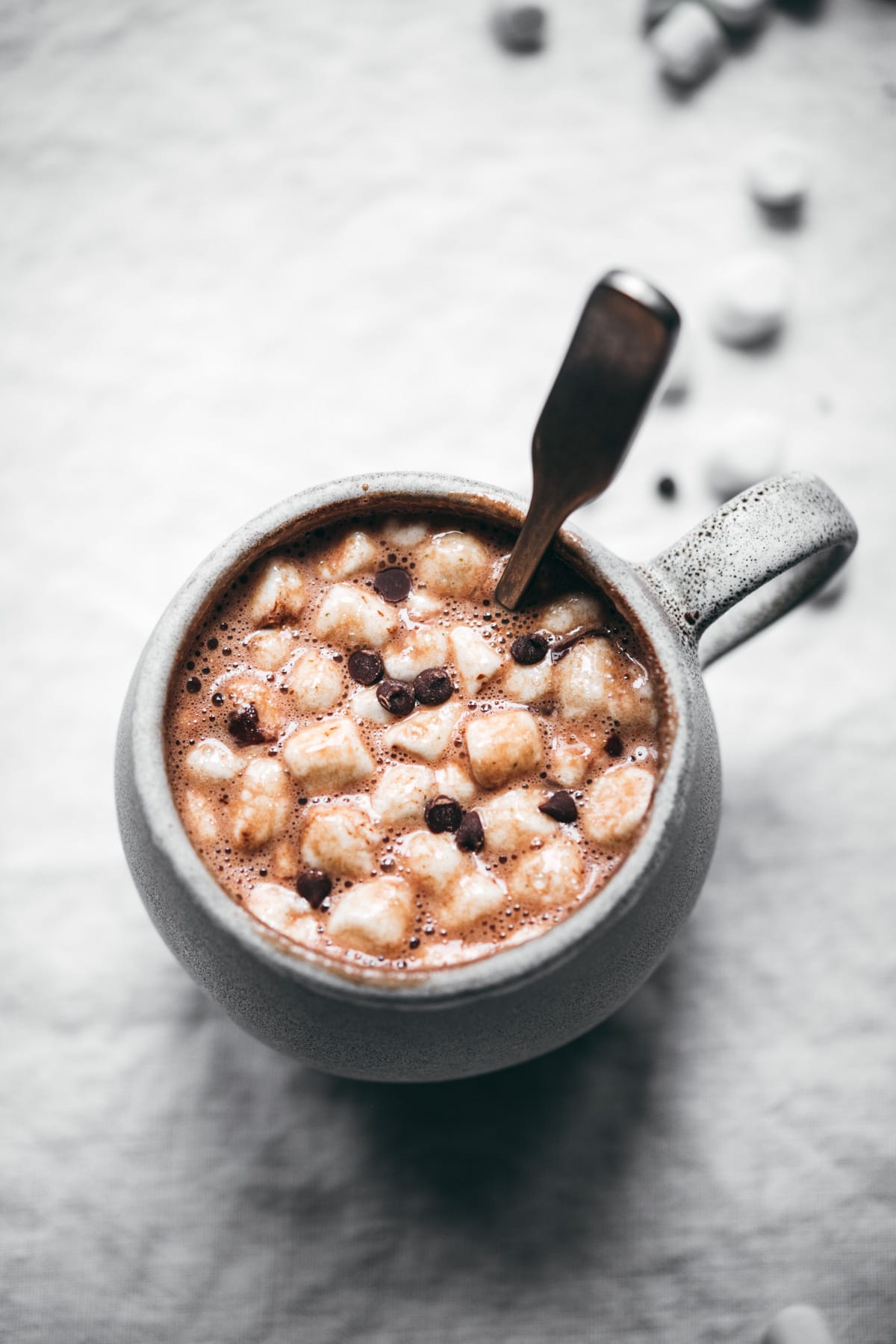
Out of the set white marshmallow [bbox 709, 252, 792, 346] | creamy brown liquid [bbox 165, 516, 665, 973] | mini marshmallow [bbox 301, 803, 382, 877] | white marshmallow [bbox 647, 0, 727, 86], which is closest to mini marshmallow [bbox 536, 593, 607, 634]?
creamy brown liquid [bbox 165, 516, 665, 973]

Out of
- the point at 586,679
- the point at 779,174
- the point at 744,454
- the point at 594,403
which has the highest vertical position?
the point at 594,403

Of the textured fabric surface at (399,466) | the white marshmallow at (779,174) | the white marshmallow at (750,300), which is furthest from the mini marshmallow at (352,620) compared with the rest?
the white marshmallow at (779,174)

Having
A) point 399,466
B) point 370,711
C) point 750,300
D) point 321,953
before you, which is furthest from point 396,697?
point 750,300

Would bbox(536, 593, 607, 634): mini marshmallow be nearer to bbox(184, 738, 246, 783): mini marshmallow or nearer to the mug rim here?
the mug rim

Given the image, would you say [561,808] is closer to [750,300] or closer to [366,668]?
[366,668]

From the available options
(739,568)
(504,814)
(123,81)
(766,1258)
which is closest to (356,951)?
(504,814)

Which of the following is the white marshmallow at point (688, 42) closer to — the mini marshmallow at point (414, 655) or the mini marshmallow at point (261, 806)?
the mini marshmallow at point (414, 655)
